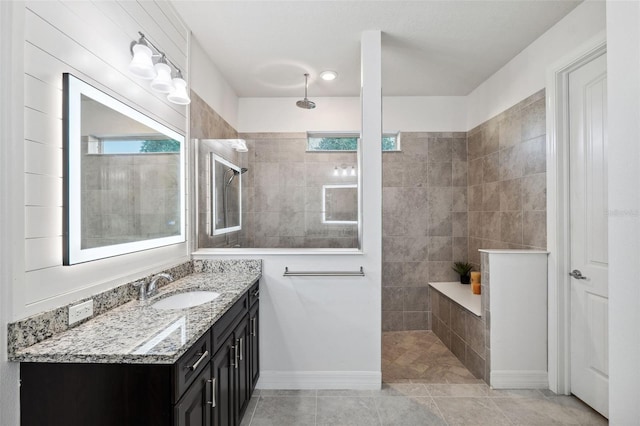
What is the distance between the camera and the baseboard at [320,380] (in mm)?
2346

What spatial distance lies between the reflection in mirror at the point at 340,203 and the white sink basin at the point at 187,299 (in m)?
1.04

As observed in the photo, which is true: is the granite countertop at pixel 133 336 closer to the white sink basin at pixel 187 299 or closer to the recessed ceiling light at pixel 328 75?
the white sink basin at pixel 187 299

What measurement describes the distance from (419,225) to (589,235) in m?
1.69

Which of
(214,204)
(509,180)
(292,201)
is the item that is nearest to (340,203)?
(292,201)

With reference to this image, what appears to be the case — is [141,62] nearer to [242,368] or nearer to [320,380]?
[242,368]

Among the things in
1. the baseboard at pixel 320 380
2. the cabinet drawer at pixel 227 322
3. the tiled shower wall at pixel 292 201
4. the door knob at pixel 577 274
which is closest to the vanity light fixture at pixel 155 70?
the tiled shower wall at pixel 292 201

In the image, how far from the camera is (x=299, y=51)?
271cm

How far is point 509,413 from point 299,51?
10.5 feet

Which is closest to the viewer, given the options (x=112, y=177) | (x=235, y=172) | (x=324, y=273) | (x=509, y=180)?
(x=112, y=177)

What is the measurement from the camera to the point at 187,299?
6.18 feet

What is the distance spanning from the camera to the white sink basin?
1.80m

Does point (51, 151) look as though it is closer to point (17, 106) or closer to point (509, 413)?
point (17, 106)

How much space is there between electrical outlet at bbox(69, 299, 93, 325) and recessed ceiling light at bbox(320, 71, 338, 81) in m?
2.72

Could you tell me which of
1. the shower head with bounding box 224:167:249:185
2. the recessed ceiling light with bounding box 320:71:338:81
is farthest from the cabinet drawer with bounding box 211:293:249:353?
the recessed ceiling light with bounding box 320:71:338:81
